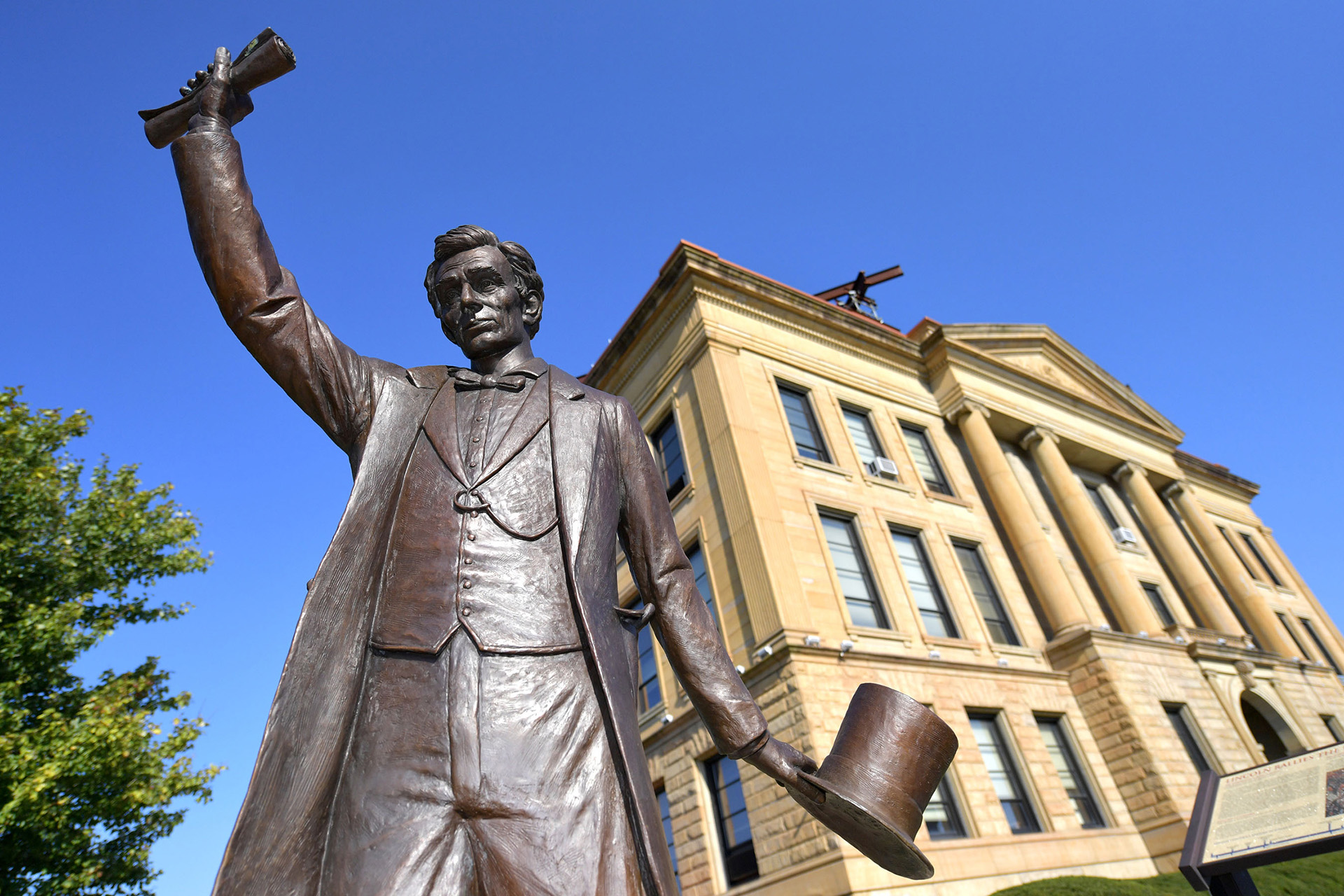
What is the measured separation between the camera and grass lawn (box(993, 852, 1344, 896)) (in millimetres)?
11062

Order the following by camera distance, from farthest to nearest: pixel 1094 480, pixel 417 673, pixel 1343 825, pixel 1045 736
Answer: pixel 1094 480
pixel 1045 736
pixel 1343 825
pixel 417 673

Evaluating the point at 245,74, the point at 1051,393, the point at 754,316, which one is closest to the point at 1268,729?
the point at 1051,393

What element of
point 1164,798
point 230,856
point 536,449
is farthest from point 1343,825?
point 1164,798

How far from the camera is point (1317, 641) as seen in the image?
32.0 meters

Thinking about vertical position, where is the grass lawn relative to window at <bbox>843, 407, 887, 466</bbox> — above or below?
below

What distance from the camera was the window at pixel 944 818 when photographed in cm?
1379

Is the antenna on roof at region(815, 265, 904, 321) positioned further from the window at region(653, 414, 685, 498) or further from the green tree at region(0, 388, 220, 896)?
the green tree at region(0, 388, 220, 896)

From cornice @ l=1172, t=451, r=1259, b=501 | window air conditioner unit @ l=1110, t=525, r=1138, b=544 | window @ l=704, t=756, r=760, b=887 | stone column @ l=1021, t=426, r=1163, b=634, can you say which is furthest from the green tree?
cornice @ l=1172, t=451, r=1259, b=501

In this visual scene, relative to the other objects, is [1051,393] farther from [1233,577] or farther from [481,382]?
[481,382]

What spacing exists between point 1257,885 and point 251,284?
15070 mm

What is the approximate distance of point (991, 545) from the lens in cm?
1969

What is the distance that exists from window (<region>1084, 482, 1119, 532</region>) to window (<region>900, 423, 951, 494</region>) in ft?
23.0

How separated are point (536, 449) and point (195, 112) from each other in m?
1.41

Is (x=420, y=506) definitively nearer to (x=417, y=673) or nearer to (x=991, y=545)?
(x=417, y=673)
